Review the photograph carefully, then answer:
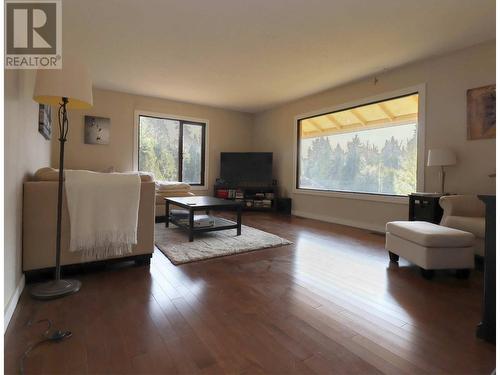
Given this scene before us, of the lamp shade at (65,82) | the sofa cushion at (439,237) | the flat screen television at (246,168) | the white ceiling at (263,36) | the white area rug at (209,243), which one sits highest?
the white ceiling at (263,36)

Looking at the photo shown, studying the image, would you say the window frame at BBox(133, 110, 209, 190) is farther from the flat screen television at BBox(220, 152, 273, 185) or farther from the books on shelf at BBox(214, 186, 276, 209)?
the books on shelf at BBox(214, 186, 276, 209)

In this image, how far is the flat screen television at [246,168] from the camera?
581 centimetres

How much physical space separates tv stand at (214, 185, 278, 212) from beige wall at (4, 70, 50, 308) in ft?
13.1

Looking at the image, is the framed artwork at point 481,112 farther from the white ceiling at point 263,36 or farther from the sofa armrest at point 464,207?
the sofa armrest at point 464,207

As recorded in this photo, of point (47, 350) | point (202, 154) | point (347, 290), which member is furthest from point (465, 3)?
point (202, 154)

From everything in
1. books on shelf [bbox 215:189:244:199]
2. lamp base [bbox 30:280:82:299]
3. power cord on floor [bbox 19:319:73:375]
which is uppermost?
books on shelf [bbox 215:189:244:199]

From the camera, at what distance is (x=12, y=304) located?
4.83ft

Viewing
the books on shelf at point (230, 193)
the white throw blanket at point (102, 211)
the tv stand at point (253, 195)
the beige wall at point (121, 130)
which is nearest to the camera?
the white throw blanket at point (102, 211)

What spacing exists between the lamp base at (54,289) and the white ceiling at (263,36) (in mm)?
2354

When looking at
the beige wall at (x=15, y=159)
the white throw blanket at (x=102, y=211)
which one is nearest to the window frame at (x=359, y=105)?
the white throw blanket at (x=102, y=211)

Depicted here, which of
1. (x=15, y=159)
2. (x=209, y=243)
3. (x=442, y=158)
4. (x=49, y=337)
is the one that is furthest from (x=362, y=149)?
(x=49, y=337)

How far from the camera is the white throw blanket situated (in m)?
1.95

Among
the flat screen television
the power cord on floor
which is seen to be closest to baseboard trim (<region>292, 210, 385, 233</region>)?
the flat screen television

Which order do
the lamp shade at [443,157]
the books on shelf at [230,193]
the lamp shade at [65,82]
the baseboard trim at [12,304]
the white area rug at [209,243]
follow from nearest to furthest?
the baseboard trim at [12,304], the lamp shade at [65,82], the white area rug at [209,243], the lamp shade at [443,157], the books on shelf at [230,193]
